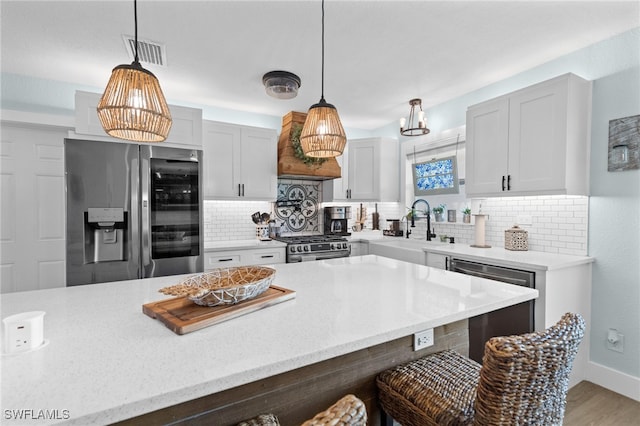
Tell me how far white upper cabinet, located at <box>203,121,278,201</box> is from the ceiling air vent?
0.86 meters

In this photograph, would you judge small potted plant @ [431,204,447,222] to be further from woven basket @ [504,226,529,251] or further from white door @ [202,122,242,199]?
white door @ [202,122,242,199]

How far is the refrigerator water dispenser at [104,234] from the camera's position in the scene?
8.78 feet

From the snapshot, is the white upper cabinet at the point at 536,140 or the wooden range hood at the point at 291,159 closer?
the white upper cabinet at the point at 536,140

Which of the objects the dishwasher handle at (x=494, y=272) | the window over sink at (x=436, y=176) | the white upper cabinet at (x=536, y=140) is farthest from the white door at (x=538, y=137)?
the window over sink at (x=436, y=176)

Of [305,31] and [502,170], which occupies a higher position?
[305,31]

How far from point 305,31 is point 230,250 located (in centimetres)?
223

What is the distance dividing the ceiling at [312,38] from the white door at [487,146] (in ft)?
1.32

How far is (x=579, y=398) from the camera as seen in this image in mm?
2346

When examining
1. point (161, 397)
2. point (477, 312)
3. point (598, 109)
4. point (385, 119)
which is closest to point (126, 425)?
point (161, 397)

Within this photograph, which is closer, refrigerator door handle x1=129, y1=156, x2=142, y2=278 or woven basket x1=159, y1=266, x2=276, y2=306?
woven basket x1=159, y1=266, x2=276, y2=306

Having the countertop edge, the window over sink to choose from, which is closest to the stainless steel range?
the window over sink

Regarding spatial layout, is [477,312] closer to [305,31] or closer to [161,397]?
[161,397]

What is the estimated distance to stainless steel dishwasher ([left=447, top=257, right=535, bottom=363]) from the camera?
235cm

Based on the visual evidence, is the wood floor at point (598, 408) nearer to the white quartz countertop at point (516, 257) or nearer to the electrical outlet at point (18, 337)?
the white quartz countertop at point (516, 257)
